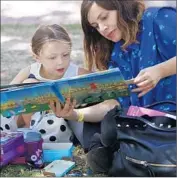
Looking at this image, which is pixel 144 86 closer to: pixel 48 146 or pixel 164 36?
pixel 164 36

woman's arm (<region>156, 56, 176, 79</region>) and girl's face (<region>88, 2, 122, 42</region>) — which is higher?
girl's face (<region>88, 2, 122, 42</region>)

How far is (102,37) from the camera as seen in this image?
228 cm

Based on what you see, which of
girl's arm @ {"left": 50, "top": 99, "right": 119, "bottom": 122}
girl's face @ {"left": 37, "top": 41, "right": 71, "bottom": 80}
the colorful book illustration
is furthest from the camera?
girl's face @ {"left": 37, "top": 41, "right": 71, "bottom": 80}

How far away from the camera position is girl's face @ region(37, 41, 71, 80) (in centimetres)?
230

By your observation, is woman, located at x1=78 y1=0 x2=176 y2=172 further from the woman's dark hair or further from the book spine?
the book spine

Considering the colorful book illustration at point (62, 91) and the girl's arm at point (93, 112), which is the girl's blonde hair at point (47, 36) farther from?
the colorful book illustration at point (62, 91)

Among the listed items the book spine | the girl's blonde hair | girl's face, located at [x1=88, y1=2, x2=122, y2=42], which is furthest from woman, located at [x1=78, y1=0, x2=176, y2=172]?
the book spine

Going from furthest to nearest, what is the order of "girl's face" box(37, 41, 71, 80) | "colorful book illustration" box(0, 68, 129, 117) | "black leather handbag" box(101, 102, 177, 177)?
1. "girl's face" box(37, 41, 71, 80)
2. "black leather handbag" box(101, 102, 177, 177)
3. "colorful book illustration" box(0, 68, 129, 117)

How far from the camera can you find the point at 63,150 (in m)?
2.32

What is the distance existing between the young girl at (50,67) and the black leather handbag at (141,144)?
1.22 feet

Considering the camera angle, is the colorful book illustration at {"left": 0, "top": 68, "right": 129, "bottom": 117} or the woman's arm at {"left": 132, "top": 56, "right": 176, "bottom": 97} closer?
the colorful book illustration at {"left": 0, "top": 68, "right": 129, "bottom": 117}

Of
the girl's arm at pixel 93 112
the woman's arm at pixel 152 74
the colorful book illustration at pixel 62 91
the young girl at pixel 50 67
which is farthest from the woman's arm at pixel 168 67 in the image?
the young girl at pixel 50 67

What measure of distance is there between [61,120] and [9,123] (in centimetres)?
23

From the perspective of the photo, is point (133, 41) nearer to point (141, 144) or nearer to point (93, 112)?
point (93, 112)
